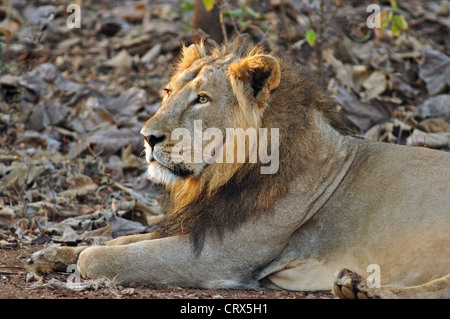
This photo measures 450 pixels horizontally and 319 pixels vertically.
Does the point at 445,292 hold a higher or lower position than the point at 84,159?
lower

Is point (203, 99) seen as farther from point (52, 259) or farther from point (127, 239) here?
point (52, 259)

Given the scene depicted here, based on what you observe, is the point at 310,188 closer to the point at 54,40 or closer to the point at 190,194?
the point at 190,194

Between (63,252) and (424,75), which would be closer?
(63,252)

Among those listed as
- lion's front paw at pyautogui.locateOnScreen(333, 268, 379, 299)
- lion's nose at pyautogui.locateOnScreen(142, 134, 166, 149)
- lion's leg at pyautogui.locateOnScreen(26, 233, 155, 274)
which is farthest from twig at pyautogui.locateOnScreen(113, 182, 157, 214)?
lion's front paw at pyautogui.locateOnScreen(333, 268, 379, 299)

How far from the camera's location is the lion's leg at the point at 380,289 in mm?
3828

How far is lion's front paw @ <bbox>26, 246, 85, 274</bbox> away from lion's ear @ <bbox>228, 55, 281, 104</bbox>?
5.82 feet

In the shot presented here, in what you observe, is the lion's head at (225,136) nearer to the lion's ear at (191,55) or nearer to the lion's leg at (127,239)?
the lion's ear at (191,55)

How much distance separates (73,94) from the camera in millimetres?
8758

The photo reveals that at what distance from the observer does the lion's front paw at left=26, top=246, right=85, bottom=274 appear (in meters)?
4.78

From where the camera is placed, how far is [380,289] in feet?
12.9

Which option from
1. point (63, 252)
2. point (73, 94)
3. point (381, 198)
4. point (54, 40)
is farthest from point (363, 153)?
point (54, 40)

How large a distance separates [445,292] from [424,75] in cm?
526

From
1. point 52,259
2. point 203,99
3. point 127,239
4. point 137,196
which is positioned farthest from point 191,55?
point 137,196

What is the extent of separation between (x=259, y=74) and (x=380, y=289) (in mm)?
1684
